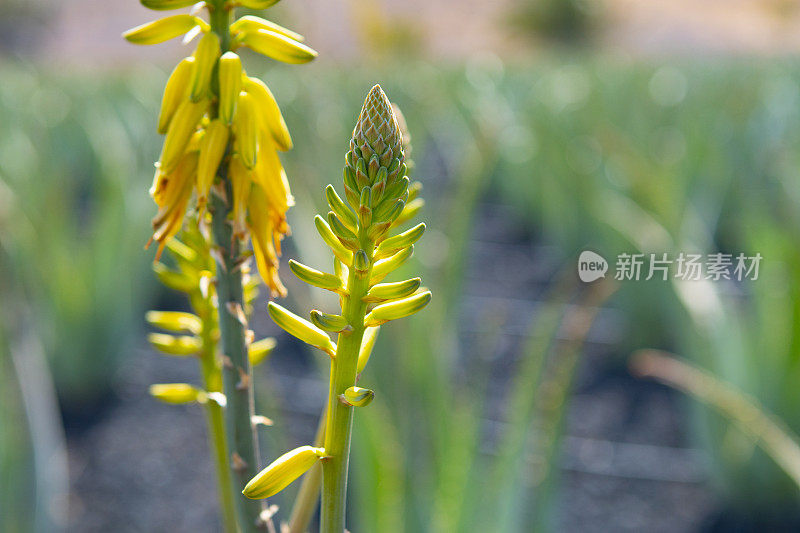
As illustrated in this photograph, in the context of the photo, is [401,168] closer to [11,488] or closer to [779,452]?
[779,452]

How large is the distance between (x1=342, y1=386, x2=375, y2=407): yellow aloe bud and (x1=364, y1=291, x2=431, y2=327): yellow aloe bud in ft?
0.05

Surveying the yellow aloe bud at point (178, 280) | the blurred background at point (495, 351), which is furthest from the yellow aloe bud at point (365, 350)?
the blurred background at point (495, 351)

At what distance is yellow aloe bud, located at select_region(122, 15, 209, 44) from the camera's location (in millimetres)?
236

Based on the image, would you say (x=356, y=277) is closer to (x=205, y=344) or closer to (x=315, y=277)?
(x=315, y=277)

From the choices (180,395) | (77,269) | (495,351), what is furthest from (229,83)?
(495,351)

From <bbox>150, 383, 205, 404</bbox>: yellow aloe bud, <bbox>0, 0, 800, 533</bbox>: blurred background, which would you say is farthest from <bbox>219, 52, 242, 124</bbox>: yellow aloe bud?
<bbox>0, 0, 800, 533</bbox>: blurred background

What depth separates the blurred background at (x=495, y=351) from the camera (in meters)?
0.73

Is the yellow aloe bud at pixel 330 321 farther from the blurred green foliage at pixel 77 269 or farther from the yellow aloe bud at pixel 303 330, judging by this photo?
the blurred green foliage at pixel 77 269

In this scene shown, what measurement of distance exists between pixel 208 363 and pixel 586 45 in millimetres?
25073

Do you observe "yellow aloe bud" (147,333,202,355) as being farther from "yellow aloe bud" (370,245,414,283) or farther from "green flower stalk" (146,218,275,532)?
"yellow aloe bud" (370,245,414,283)

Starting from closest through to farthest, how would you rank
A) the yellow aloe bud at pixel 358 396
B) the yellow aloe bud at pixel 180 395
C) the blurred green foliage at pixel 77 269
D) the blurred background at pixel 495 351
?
the yellow aloe bud at pixel 358 396
the yellow aloe bud at pixel 180 395
the blurred background at pixel 495 351
the blurred green foliage at pixel 77 269

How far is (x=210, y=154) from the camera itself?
0.22 meters

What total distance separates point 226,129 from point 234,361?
0.22 feet

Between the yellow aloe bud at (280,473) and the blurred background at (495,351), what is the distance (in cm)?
40
